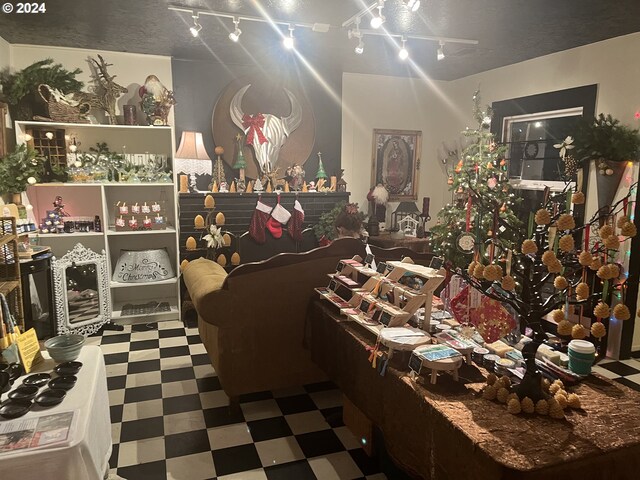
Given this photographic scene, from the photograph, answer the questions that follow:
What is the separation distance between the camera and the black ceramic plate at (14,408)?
1732mm

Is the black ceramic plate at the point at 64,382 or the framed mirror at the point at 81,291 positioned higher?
the black ceramic plate at the point at 64,382

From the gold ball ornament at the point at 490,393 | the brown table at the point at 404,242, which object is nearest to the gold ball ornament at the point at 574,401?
the gold ball ornament at the point at 490,393

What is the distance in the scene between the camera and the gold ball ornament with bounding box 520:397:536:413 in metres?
1.65

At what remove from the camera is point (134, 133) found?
4898mm

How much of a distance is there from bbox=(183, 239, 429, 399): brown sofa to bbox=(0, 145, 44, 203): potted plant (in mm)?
2071

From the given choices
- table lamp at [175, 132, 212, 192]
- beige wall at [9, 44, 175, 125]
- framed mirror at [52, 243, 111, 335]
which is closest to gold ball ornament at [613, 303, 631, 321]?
table lamp at [175, 132, 212, 192]

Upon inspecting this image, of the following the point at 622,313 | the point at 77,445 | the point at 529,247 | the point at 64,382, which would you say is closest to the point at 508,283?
the point at 529,247

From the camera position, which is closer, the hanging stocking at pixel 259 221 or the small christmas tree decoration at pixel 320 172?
the hanging stocking at pixel 259 221

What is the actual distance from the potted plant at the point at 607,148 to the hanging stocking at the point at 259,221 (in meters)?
3.05

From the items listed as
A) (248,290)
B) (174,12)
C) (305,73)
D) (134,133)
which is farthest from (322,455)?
(305,73)

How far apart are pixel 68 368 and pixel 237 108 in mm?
3738

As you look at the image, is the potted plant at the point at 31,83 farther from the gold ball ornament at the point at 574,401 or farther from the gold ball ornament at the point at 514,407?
the gold ball ornament at the point at 574,401

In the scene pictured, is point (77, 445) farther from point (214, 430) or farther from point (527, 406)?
point (527, 406)

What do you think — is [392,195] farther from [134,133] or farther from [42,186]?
[42,186]
